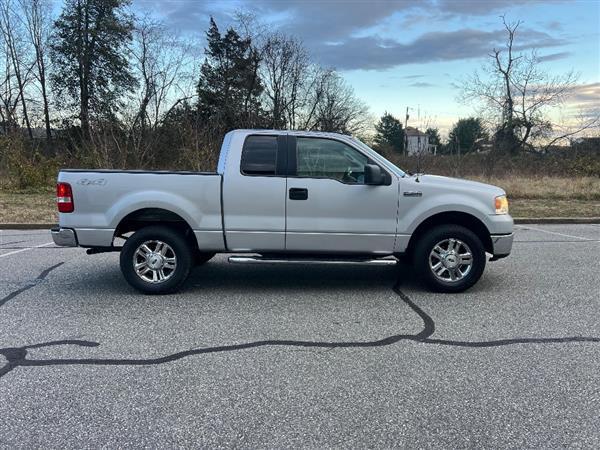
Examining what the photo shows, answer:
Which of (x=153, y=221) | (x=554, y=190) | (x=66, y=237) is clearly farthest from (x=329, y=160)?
(x=554, y=190)

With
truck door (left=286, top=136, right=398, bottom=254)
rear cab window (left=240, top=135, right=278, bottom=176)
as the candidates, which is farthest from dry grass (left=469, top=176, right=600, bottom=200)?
rear cab window (left=240, top=135, right=278, bottom=176)

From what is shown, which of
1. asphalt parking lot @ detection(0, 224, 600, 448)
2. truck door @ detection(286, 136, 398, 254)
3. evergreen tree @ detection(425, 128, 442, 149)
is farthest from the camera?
evergreen tree @ detection(425, 128, 442, 149)

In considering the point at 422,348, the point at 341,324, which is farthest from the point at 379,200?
the point at 422,348

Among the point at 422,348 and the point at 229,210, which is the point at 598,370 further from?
the point at 229,210

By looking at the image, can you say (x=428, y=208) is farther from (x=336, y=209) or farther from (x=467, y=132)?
(x=467, y=132)

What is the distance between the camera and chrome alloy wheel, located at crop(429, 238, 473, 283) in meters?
6.14

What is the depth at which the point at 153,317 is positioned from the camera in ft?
17.3

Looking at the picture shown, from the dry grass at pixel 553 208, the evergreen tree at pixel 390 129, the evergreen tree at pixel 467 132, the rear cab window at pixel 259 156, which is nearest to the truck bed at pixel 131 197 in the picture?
the rear cab window at pixel 259 156

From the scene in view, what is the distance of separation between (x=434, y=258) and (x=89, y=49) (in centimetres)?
3822

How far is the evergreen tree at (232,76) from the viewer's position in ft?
115

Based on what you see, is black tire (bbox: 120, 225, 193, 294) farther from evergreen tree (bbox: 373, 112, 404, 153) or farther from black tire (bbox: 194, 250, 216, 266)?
evergreen tree (bbox: 373, 112, 404, 153)

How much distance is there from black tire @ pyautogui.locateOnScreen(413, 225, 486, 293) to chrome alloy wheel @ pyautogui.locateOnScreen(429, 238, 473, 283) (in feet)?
0.07

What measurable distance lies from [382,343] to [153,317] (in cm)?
234

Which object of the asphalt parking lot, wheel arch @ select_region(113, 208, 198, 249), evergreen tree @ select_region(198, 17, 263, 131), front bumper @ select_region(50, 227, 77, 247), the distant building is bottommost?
the asphalt parking lot
